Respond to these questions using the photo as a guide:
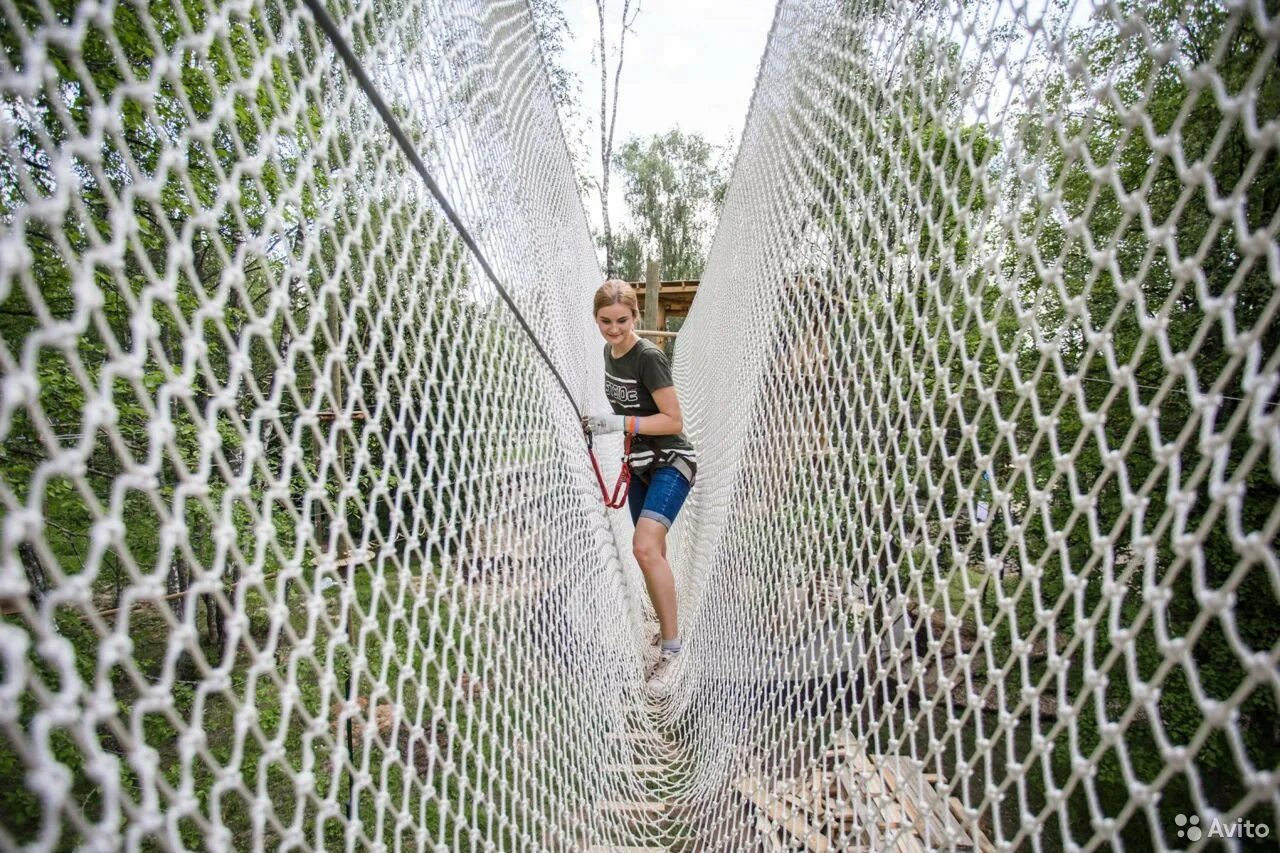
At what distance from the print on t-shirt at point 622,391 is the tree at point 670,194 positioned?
11678 millimetres

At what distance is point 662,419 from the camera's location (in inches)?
69.0

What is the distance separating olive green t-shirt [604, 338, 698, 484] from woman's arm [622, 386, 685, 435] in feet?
0.08

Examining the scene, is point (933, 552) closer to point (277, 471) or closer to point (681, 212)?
point (277, 471)

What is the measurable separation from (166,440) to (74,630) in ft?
5.29

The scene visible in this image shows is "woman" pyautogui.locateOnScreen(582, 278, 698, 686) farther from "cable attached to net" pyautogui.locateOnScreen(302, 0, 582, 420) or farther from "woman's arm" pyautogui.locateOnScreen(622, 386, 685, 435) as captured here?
"cable attached to net" pyautogui.locateOnScreen(302, 0, 582, 420)

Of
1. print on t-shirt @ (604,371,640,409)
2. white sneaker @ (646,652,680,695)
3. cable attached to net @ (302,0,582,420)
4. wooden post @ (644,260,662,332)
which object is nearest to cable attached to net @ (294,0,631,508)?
cable attached to net @ (302,0,582,420)

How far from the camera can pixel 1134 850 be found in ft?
6.62

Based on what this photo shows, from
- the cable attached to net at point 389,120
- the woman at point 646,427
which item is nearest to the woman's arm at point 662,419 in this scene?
the woman at point 646,427

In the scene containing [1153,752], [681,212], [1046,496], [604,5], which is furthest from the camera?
[681,212]

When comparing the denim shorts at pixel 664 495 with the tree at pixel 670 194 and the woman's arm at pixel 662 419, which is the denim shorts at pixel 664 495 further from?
the tree at pixel 670 194

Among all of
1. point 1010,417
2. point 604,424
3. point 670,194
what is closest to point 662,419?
point 604,424

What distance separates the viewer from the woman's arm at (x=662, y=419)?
1.74 m

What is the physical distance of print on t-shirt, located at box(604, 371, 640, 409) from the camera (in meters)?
1.89

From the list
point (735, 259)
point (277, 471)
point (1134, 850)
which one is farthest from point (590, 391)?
point (1134, 850)
